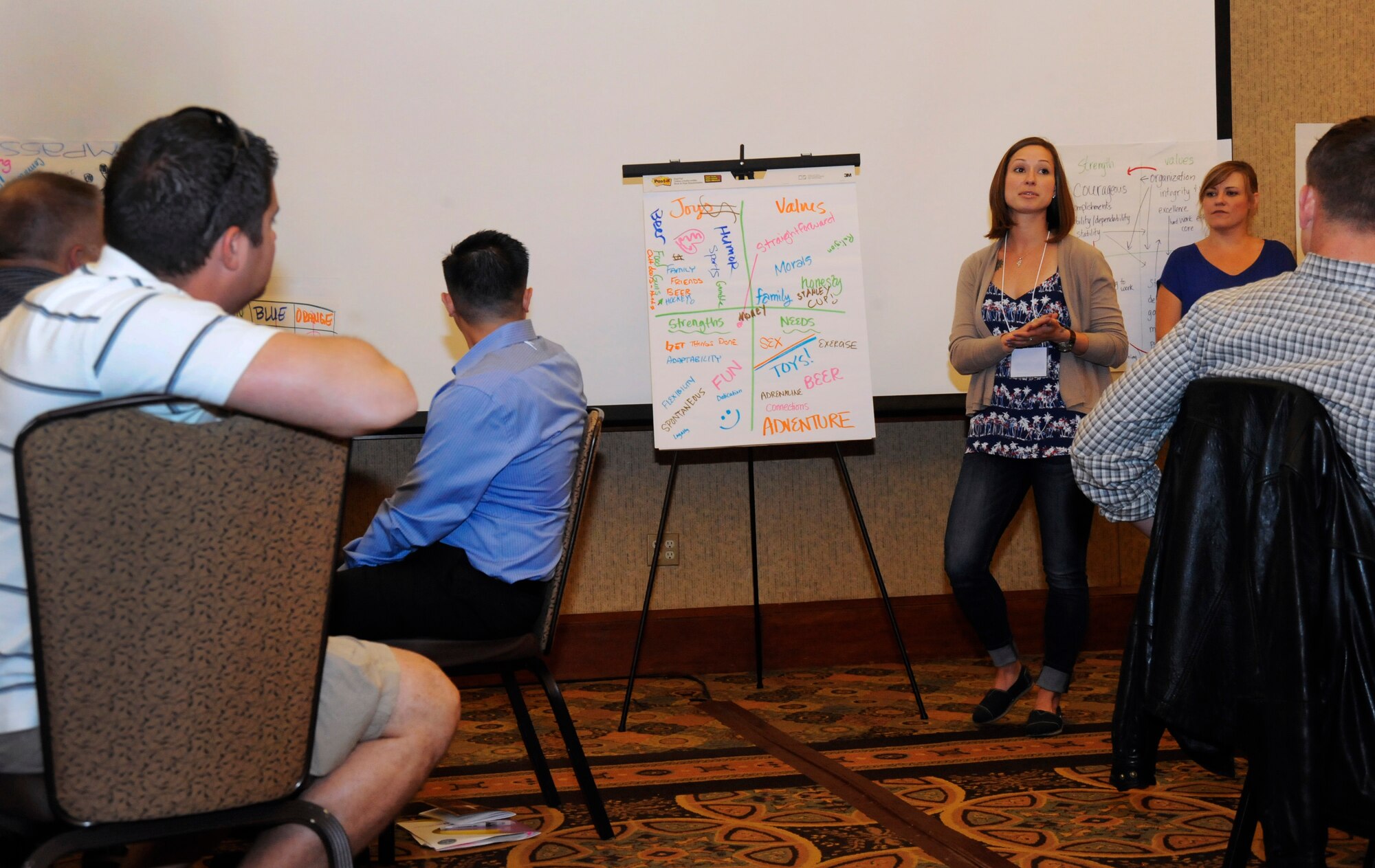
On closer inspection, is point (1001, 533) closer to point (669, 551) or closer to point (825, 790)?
point (825, 790)

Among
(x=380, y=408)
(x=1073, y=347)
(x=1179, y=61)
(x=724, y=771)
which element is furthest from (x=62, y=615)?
(x=1179, y=61)

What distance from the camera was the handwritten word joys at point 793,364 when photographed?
130 inches

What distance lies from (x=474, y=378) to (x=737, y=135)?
1.76m

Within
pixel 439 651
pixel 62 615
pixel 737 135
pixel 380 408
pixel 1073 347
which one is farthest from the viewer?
pixel 737 135

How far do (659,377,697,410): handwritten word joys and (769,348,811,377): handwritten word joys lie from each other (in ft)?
0.78

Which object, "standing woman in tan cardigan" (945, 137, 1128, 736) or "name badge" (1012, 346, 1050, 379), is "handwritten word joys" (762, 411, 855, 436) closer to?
"standing woman in tan cardigan" (945, 137, 1128, 736)

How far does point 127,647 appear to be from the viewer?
1006 millimetres

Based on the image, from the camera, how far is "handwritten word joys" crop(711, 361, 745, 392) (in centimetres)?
329

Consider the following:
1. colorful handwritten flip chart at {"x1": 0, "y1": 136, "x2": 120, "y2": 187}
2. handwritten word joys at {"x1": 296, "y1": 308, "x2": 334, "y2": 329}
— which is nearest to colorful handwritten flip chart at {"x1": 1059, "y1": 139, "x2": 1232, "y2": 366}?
handwritten word joys at {"x1": 296, "y1": 308, "x2": 334, "y2": 329}

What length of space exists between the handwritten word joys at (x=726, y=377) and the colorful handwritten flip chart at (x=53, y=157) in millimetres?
1954

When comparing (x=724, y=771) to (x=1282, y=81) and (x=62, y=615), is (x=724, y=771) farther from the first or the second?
(x=1282, y=81)

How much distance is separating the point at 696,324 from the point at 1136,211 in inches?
62.5

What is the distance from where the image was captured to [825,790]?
2486 millimetres

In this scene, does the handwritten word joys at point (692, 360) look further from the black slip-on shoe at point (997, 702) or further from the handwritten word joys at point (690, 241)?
the black slip-on shoe at point (997, 702)
